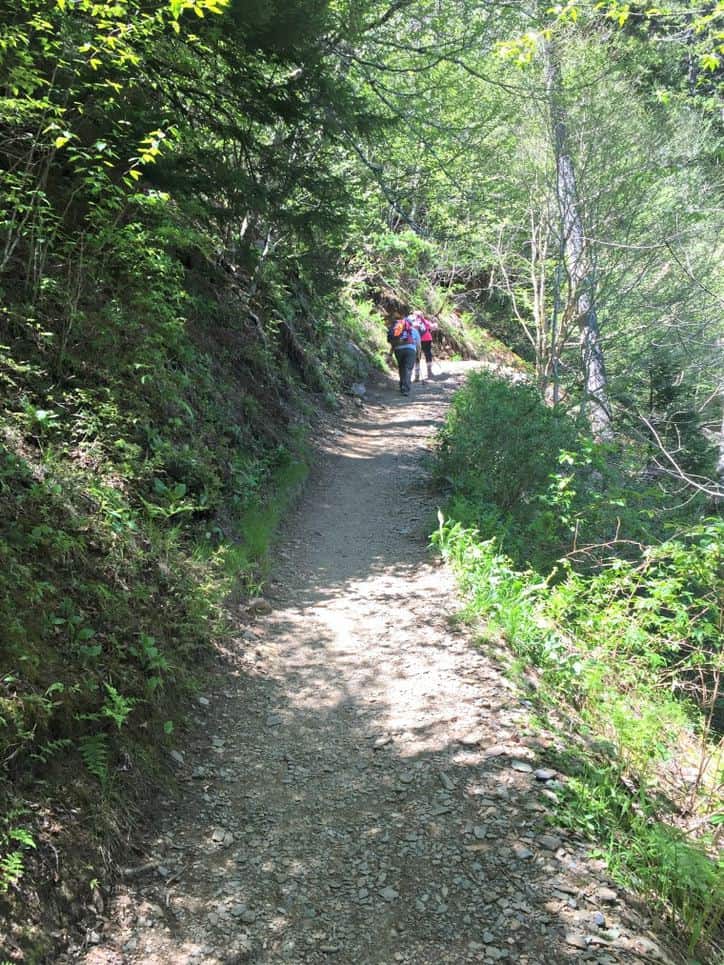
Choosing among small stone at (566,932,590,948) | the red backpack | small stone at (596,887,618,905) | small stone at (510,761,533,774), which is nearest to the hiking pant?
the red backpack

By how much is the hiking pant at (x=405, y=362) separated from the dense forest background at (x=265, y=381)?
2816 millimetres

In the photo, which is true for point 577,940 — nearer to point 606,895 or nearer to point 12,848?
point 606,895

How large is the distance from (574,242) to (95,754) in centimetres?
1160

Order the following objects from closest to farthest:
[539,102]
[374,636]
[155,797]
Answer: [155,797], [374,636], [539,102]

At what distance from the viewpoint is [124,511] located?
4.72 m

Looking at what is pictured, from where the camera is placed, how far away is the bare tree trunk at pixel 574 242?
1120cm

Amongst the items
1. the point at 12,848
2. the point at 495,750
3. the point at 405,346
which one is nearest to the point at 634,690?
the point at 495,750

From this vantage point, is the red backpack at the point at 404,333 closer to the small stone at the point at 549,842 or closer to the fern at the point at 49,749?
the small stone at the point at 549,842

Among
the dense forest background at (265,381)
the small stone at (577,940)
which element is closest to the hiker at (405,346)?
the dense forest background at (265,381)

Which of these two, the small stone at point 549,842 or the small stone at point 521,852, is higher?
the small stone at point 521,852

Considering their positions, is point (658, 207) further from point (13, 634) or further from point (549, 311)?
point (13, 634)

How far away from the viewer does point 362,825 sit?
11.6 ft

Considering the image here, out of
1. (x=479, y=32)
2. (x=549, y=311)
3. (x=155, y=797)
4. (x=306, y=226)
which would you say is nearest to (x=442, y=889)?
(x=155, y=797)

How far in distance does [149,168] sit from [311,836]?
18.8 feet
